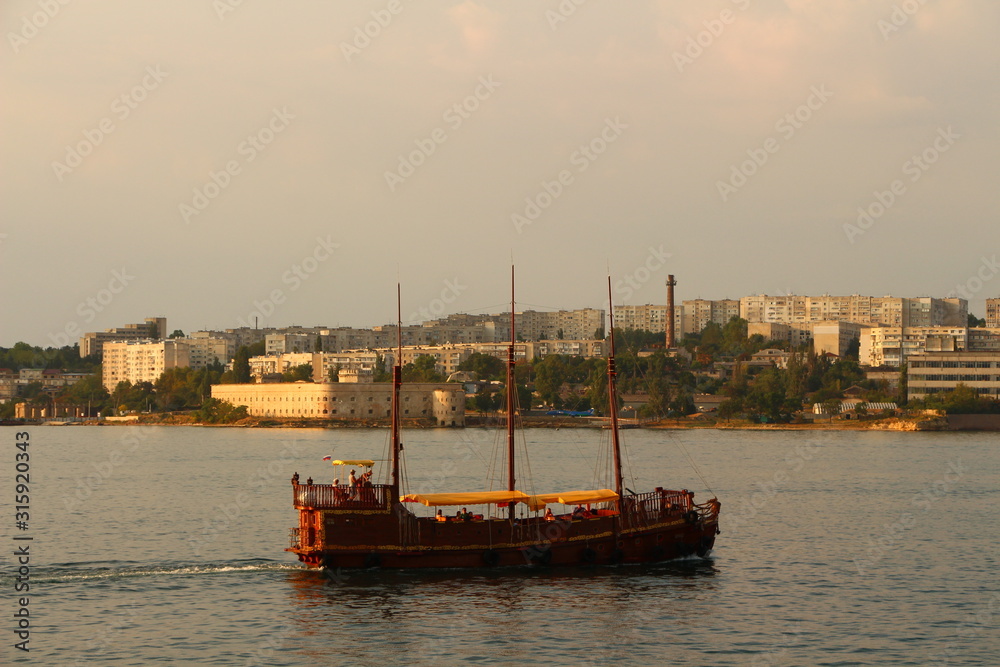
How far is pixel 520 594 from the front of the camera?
129ft

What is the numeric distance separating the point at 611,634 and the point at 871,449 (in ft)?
285

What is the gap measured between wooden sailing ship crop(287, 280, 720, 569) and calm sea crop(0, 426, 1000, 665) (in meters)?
0.63

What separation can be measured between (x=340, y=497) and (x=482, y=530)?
464 centimetres

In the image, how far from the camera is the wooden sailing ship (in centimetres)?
4112

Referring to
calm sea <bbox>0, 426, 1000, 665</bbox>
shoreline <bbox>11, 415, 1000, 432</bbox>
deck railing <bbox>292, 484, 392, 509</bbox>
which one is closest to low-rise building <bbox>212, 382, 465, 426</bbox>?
shoreline <bbox>11, 415, 1000, 432</bbox>

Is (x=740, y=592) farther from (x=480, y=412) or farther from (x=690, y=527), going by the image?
(x=480, y=412)

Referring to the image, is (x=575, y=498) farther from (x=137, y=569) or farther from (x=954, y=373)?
(x=954, y=373)

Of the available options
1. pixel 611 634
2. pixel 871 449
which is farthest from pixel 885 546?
pixel 871 449

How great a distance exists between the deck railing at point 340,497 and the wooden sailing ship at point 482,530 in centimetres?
3

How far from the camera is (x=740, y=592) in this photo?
1588 inches

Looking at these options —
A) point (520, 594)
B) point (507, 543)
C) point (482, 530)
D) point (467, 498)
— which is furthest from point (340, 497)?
point (520, 594)

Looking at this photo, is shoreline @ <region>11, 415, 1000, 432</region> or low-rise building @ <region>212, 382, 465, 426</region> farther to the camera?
low-rise building @ <region>212, 382, 465, 426</region>

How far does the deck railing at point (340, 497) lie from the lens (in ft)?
134

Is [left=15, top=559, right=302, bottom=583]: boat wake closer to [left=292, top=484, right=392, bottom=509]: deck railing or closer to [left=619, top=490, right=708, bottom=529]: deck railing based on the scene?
[left=292, top=484, right=392, bottom=509]: deck railing
